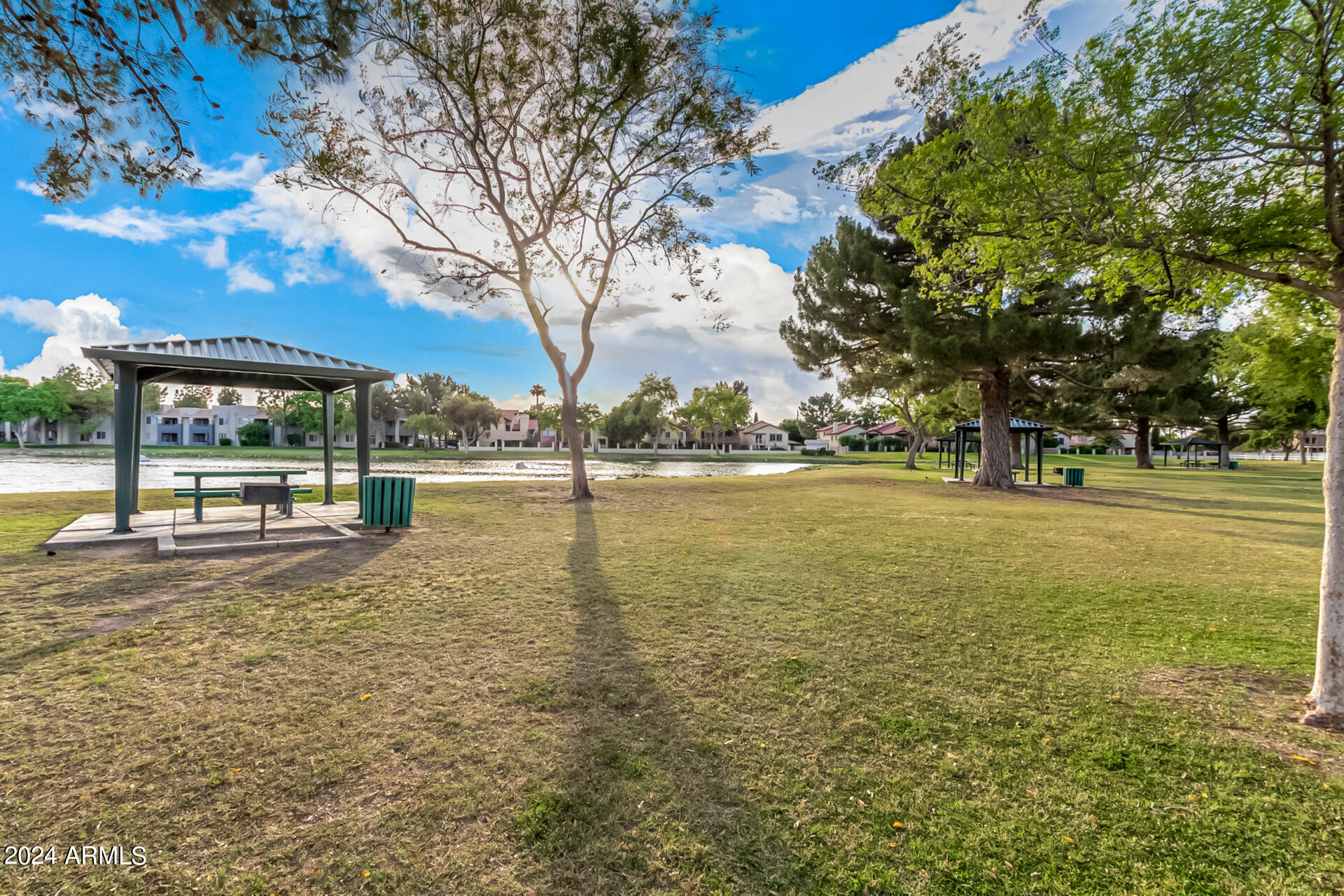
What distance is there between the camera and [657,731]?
3238mm

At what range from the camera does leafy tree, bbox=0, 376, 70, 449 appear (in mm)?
52906

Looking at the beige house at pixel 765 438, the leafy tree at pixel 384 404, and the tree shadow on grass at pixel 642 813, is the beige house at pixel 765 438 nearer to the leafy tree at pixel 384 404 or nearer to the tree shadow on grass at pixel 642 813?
the leafy tree at pixel 384 404

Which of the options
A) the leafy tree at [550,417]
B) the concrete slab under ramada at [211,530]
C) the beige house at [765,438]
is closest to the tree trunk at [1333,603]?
the concrete slab under ramada at [211,530]

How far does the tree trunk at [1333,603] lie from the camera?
3395 mm

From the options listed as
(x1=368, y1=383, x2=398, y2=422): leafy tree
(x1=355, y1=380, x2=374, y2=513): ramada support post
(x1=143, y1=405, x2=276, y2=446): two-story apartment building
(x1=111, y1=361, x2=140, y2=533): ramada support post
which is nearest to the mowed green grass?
(x1=111, y1=361, x2=140, y2=533): ramada support post

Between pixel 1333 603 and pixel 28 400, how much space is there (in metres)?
84.6

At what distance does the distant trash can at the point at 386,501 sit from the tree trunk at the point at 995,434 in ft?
62.5

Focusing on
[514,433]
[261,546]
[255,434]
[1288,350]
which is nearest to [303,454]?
[255,434]

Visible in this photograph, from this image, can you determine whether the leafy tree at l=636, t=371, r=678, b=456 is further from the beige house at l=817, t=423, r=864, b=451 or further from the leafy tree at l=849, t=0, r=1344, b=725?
the leafy tree at l=849, t=0, r=1344, b=725

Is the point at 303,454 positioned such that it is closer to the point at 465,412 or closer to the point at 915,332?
the point at 465,412

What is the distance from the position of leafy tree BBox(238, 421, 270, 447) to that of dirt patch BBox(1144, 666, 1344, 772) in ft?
304

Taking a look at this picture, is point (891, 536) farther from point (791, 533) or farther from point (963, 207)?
point (963, 207)

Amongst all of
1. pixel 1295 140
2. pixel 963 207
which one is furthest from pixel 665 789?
pixel 1295 140

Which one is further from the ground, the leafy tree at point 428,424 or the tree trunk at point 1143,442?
the leafy tree at point 428,424
